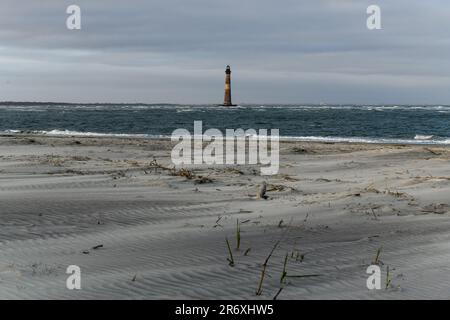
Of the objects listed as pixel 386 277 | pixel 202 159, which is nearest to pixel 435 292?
pixel 386 277

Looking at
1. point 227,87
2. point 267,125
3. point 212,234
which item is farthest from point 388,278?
point 227,87

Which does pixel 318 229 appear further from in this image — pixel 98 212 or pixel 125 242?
pixel 98 212

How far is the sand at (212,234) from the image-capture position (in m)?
4.51

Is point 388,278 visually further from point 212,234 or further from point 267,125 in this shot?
point 267,125

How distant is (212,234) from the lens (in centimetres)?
611

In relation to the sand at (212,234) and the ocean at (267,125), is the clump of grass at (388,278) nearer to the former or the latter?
the sand at (212,234)

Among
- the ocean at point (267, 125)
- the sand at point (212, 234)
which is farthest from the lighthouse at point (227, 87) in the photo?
the sand at point (212, 234)

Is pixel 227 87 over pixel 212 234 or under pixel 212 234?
over

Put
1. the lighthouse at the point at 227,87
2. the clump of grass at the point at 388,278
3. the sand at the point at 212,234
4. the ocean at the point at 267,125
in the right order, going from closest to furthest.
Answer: the sand at the point at 212,234
the clump of grass at the point at 388,278
the ocean at the point at 267,125
the lighthouse at the point at 227,87

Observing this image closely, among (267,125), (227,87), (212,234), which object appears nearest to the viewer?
(212,234)

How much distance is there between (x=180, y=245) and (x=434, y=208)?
448 cm

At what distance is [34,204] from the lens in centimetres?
699

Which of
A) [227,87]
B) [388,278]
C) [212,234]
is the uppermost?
[227,87]

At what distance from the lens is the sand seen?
14.8 feet
